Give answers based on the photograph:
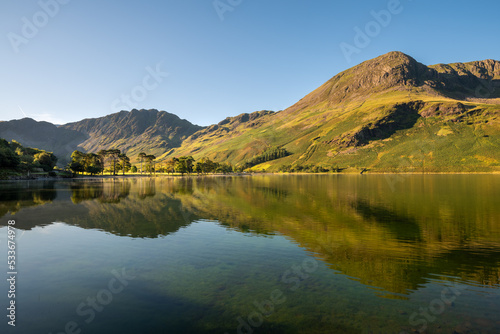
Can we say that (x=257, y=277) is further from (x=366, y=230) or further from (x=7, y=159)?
(x=7, y=159)

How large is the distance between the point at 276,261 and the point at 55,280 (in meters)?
17.7

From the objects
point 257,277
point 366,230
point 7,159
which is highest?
point 7,159

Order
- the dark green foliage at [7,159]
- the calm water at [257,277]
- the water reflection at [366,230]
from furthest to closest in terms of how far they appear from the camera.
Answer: the dark green foliage at [7,159], the water reflection at [366,230], the calm water at [257,277]

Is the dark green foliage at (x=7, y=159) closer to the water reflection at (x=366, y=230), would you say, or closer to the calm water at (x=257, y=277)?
the water reflection at (x=366, y=230)

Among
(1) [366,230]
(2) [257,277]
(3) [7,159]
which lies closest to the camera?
(2) [257,277]

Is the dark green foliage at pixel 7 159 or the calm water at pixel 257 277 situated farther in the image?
the dark green foliage at pixel 7 159

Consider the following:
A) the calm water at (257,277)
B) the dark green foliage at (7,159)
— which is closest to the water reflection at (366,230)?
the calm water at (257,277)

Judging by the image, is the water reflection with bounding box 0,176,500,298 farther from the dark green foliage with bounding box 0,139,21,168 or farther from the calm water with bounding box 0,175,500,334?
the dark green foliage with bounding box 0,139,21,168

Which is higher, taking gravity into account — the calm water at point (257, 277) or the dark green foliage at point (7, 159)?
the dark green foliage at point (7, 159)

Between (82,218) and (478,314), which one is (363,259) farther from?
(82,218)

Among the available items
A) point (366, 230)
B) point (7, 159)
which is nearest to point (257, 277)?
point (366, 230)

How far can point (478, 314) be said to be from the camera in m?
14.5

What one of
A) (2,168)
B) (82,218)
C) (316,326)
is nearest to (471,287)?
(316,326)

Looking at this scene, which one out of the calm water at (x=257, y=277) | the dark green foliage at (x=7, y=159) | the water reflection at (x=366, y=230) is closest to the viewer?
the calm water at (x=257, y=277)
